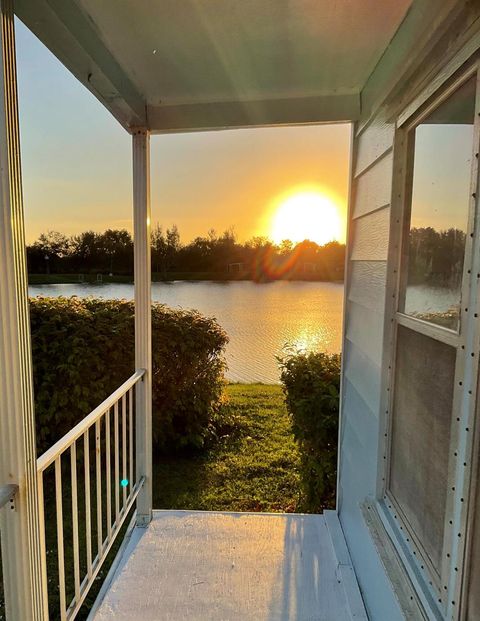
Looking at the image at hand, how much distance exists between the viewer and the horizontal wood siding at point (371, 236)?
1.48 metres

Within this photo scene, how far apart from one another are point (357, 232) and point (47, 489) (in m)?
3.05

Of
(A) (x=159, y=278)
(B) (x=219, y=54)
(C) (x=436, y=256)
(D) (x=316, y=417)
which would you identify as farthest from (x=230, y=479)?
(B) (x=219, y=54)

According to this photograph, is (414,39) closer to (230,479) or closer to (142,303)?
(142,303)

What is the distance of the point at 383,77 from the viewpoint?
155 cm

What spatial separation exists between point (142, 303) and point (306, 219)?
48.8 inches

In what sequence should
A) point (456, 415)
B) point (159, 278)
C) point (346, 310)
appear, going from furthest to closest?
1. point (159, 278)
2. point (346, 310)
3. point (456, 415)

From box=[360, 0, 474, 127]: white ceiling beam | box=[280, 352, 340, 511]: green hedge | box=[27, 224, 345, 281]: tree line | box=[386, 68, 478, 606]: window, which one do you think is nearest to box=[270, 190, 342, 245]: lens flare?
box=[27, 224, 345, 281]: tree line

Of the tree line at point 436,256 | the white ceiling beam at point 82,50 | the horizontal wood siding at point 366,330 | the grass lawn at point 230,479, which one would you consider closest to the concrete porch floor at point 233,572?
the grass lawn at point 230,479

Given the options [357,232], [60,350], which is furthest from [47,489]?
[357,232]

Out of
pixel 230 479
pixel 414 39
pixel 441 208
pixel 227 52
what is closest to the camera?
pixel 441 208

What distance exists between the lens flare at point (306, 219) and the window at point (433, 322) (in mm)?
1021

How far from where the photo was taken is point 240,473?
3184 mm

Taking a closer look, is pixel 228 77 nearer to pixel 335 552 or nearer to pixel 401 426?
pixel 401 426

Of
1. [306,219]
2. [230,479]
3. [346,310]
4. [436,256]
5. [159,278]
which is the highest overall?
[306,219]
